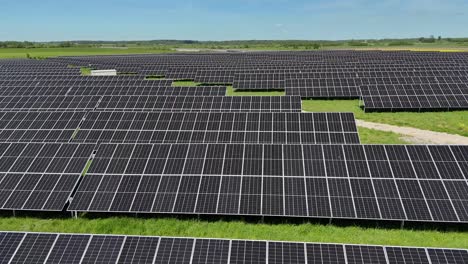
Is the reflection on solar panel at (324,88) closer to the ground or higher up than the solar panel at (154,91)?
closer to the ground

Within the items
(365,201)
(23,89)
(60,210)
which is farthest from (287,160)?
(23,89)

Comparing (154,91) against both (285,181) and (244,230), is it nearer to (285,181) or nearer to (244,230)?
(285,181)

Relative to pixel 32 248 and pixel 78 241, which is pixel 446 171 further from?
pixel 32 248

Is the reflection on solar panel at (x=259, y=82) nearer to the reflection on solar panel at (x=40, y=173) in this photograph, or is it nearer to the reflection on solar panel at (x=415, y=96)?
the reflection on solar panel at (x=415, y=96)

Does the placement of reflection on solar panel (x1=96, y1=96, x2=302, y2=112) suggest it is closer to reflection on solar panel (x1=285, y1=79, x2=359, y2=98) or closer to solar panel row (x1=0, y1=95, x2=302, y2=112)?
solar panel row (x1=0, y1=95, x2=302, y2=112)

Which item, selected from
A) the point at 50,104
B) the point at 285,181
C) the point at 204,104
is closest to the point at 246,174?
the point at 285,181

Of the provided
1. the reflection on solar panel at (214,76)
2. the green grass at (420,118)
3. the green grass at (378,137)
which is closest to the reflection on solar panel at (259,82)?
the reflection on solar panel at (214,76)

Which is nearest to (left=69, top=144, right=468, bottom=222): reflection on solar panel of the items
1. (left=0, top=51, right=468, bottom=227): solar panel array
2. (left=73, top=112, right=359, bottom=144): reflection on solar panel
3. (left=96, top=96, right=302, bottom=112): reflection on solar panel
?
(left=0, top=51, right=468, bottom=227): solar panel array
